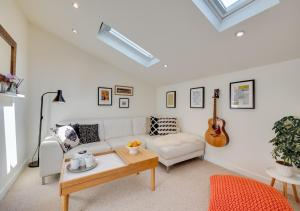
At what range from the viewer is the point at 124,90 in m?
3.88

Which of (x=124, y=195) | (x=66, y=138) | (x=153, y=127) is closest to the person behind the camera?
(x=124, y=195)

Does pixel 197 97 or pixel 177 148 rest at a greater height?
pixel 197 97

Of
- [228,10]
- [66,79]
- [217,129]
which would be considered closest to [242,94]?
[217,129]

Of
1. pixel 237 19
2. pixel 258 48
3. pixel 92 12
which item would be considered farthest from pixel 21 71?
pixel 258 48

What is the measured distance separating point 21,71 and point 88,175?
232 cm

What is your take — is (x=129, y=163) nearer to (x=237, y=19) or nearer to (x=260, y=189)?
(x=260, y=189)

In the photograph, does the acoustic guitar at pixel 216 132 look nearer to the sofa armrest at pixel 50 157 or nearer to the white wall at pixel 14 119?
the sofa armrest at pixel 50 157

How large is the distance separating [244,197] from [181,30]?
2070mm

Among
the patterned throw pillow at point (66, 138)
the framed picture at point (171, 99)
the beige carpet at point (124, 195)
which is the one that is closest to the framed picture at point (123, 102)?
the framed picture at point (171, 99)

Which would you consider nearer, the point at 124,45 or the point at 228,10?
the point at 228,10

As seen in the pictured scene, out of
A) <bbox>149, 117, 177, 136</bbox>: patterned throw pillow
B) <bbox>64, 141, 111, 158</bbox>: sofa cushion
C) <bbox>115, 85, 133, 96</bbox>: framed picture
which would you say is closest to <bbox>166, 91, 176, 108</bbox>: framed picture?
<bbox>149, 117, 177, 136</bbox>: patterned throw pillow

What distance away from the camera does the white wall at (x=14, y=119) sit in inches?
70.2

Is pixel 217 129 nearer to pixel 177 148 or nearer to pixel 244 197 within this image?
pixel 177 148

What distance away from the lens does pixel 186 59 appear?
2592 mm
